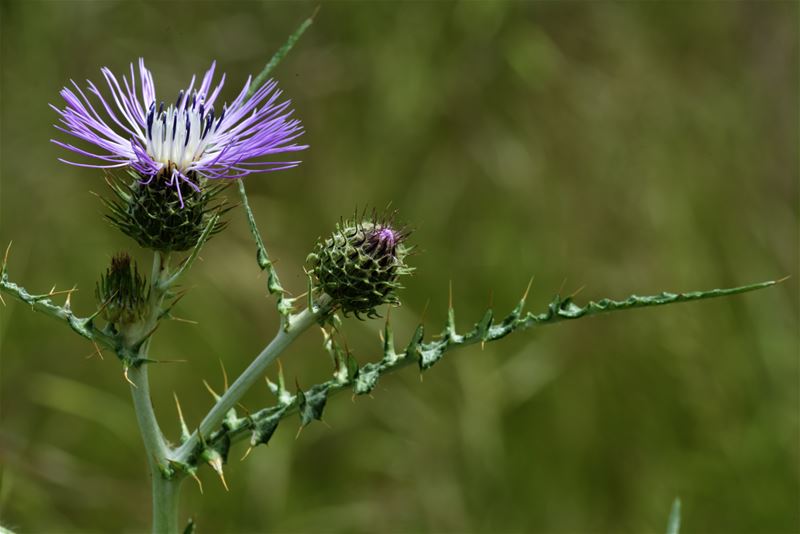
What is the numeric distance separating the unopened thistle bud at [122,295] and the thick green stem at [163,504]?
0.96 feet

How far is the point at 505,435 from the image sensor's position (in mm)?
3818

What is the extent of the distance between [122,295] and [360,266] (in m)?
0.44

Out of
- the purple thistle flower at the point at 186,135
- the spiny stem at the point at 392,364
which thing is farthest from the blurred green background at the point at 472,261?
the spiny stem at the point at 392,364

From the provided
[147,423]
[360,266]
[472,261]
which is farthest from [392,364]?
[472,261]

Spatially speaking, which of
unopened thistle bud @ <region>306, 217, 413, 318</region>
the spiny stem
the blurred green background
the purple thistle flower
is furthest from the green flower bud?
the blurred green background

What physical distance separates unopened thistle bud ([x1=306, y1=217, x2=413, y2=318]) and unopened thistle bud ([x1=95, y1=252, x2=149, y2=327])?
323mm

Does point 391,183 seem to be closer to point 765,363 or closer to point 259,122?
point 765,363

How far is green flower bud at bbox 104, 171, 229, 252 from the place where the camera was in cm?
173

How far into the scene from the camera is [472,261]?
4.00 metres

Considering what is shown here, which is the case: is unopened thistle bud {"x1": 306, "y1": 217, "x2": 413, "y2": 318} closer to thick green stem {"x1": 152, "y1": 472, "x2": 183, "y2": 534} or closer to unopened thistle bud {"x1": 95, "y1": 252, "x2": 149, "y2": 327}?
unopened thistle bud {"x1": 95, "y1": 252, "x2": 149, "y2": 327}

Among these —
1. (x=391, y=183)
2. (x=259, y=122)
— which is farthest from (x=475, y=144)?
(x=259, y=122)

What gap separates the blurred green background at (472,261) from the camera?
3660 millimetres

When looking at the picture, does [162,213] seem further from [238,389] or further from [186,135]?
[238,389]

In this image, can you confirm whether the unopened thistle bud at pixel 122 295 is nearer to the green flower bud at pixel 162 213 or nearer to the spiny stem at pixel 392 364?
the green flower bud at pixel 162 213
